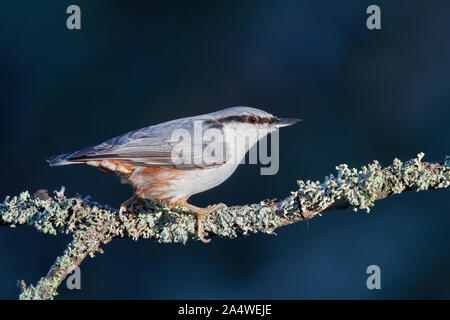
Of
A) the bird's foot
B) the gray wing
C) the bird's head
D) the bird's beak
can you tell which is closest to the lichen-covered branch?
the bird's foot

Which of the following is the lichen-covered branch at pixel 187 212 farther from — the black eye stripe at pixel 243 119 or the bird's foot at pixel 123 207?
the black eye stripe at pixel 243 119

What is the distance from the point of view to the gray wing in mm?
2067

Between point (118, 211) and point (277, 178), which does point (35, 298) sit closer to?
point (118, 211)

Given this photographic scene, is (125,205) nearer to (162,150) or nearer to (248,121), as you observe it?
(162,150)

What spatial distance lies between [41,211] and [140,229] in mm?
360

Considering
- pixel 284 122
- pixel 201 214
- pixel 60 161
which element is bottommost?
pixel 201 214

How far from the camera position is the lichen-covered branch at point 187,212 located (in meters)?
1.54

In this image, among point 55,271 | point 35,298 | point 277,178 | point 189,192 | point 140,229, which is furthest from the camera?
point 277,178

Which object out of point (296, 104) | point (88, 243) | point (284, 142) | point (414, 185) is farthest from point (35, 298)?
point (296, 104)

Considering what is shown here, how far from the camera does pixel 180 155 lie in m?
2.14

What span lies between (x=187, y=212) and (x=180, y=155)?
26 cm

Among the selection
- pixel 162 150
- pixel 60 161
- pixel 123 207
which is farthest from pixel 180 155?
pixel 60 161

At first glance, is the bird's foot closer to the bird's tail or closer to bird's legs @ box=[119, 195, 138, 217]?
bird's legs @ box=[119, 195, 138, 217]

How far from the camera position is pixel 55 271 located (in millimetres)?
1535
